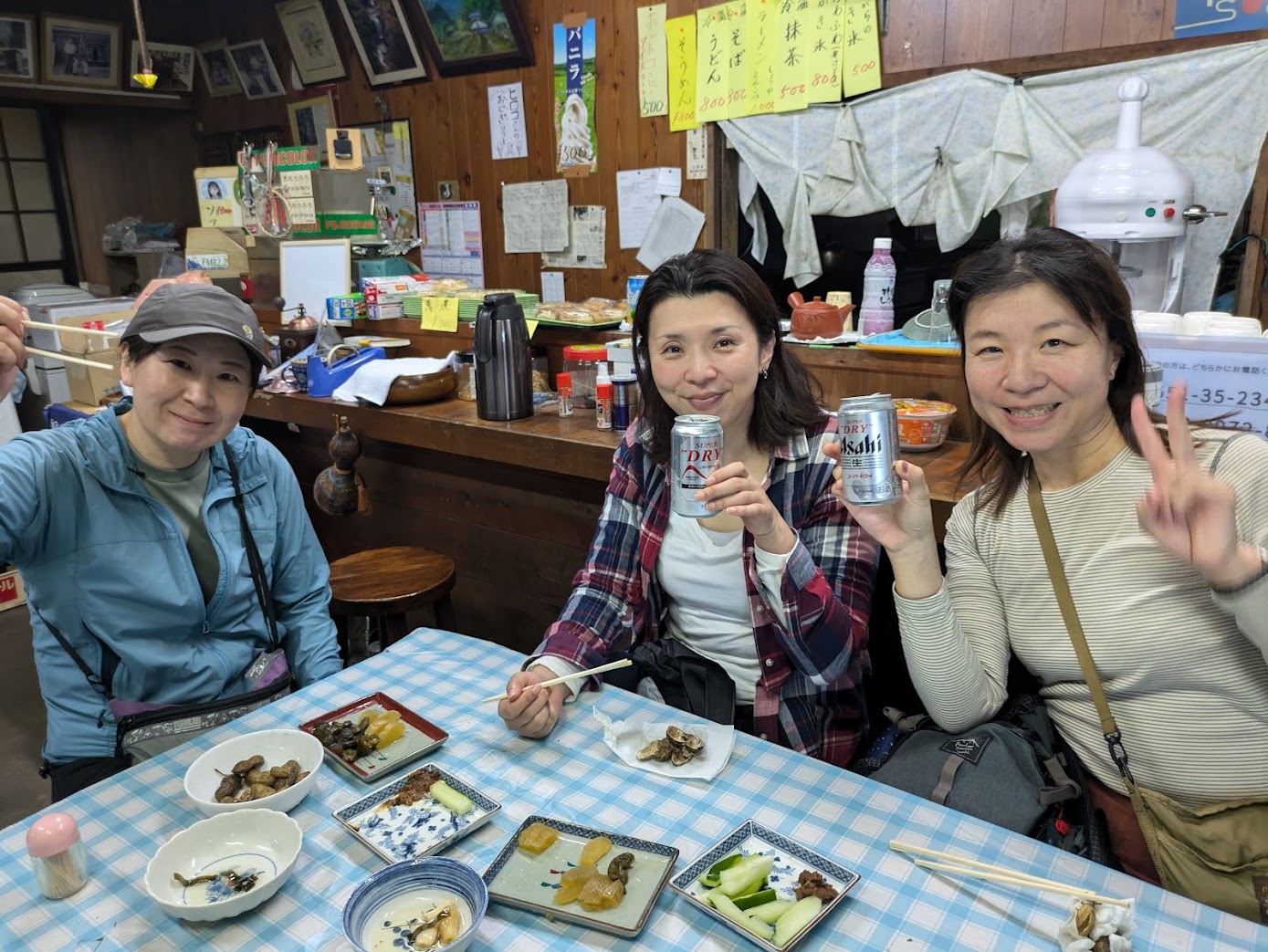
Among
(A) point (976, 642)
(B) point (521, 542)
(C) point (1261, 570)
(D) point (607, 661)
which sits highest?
(C) point (1261, 570)

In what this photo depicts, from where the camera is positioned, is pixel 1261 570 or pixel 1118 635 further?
pixel 1118 635

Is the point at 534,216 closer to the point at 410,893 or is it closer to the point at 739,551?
the point at 739,551

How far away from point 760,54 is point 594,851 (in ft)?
9.57

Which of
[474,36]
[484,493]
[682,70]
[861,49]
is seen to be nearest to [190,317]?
[484,493]

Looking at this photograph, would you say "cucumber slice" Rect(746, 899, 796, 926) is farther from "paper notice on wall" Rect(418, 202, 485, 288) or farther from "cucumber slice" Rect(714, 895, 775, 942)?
"paper notice on wall" Rect(418, 202, 485, 288)

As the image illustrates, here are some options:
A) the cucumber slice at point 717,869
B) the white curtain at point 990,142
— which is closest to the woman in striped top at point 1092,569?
the cucumber slice at point 717,869

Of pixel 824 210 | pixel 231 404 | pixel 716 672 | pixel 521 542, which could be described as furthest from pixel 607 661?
pixel 824 210

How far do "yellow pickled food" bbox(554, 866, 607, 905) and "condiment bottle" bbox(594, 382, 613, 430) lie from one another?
1682 mm

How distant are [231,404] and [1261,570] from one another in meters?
1.72

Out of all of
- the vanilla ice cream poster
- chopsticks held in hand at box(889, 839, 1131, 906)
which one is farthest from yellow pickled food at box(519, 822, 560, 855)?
the vanilla ice cream poster

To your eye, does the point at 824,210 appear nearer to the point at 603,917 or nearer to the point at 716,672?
the point at 716,672

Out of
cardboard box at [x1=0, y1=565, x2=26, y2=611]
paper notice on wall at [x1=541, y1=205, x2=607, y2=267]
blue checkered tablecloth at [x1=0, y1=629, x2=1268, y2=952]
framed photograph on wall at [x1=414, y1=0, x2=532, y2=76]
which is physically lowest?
cardboard box at [x1=0, y1=565, x2=26, y2=611]

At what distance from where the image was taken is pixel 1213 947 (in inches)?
37.2

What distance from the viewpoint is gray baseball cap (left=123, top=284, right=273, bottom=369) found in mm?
1578
